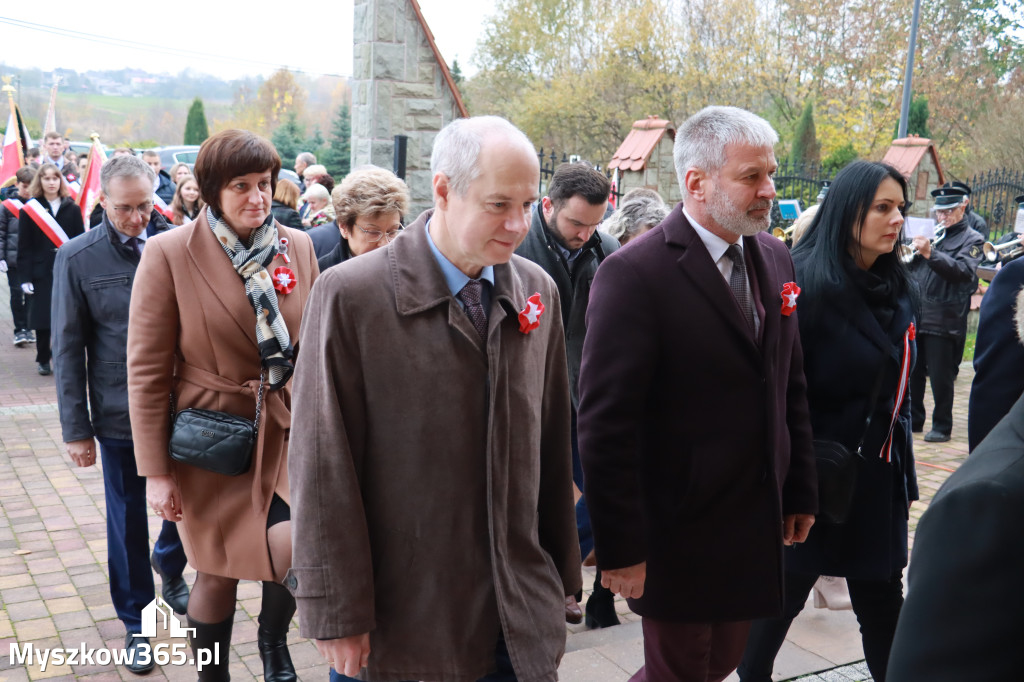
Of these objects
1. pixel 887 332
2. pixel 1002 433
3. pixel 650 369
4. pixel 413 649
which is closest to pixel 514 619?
pixel 413 649

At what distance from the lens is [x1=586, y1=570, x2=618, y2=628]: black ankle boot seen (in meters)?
Result: 4.41

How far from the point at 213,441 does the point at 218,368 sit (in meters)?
0.27

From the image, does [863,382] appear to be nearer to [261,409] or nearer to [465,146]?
[465,146]

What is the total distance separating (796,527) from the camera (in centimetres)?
311

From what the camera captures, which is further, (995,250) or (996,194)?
(996,194)

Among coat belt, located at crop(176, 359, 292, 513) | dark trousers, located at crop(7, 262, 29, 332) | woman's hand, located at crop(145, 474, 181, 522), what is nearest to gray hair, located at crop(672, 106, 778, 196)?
coat belt, located at crop(176, 359, 292, 513)

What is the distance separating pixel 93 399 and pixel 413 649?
Answer: 2.28 m

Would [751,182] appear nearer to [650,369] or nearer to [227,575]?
[650,369]

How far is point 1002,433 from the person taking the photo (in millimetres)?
1302

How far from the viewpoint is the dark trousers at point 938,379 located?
8430 millimetres

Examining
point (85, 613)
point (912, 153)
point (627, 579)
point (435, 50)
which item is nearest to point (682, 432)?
point (627, 579)

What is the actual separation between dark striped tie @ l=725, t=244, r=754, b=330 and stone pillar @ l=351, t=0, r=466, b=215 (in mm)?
6354

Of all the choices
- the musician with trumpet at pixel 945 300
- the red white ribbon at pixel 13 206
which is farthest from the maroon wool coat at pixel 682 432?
the red white ribbon at pixel 13 206

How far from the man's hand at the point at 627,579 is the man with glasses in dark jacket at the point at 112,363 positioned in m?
2.12
